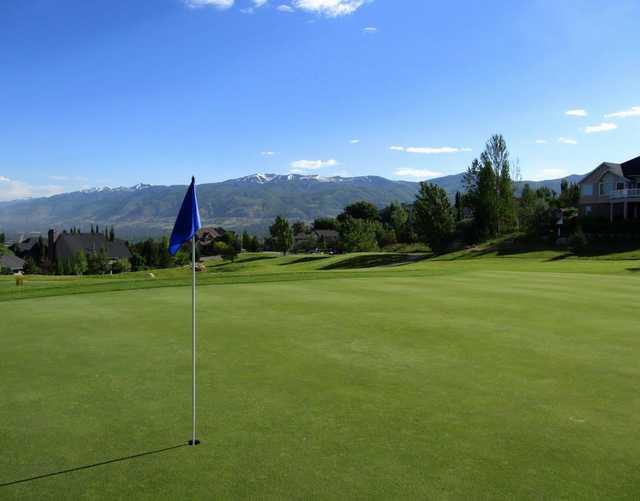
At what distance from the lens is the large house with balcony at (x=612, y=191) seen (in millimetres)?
58781

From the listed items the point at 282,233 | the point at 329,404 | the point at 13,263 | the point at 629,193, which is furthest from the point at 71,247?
the point at 329,404

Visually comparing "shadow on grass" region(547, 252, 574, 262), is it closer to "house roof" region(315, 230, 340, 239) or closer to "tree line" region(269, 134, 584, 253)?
"tree line" region(269, 134, 584, 253)

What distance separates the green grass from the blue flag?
2.10 meters

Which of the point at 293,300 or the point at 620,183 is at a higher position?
the point at 620,183

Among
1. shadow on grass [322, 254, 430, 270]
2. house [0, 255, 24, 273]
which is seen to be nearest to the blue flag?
shadow on grass [322, 254, 430, 270]

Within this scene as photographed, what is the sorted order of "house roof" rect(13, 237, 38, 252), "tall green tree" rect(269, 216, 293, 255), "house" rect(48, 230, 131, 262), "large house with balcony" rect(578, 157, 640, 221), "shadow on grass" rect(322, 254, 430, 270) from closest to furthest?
"shadow on grass" rect(322, 254, 430, 270)
"large house with balcony" rect(578, 157, 640, 221)
"tall green tree" rect(269, 216, 293, 255)
"house" rect(48, 230, 131, 262)
"house roof" rect(13, 237, 38, 252)

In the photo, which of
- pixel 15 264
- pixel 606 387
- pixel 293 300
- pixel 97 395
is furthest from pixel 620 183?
pixel 15 264

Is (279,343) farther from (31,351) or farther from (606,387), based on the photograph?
(606,387)

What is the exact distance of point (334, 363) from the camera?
847 centimetres

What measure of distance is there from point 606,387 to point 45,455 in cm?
698

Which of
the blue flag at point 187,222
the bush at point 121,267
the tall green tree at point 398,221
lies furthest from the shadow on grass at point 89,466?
the bush at point 121,267

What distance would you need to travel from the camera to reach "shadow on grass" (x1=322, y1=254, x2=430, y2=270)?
2163 inches

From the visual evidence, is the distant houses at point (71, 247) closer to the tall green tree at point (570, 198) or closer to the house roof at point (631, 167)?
the tall green tree at point (570, 198)

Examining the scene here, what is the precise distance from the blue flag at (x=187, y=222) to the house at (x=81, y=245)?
120192 millimetres
